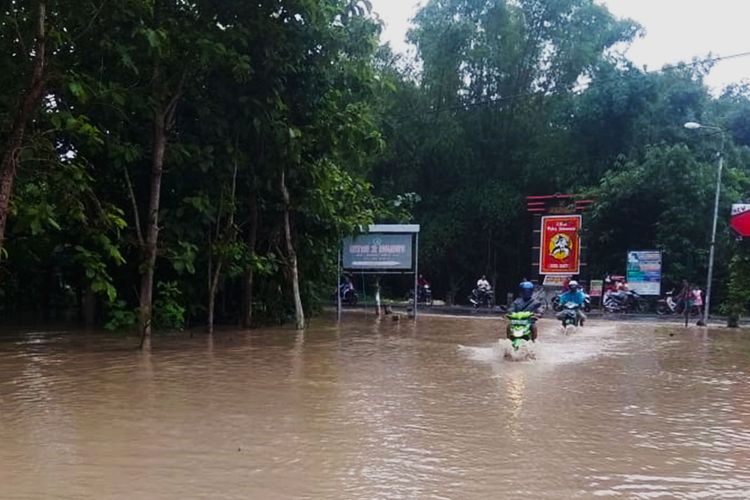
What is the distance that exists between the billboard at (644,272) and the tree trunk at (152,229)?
703 inches

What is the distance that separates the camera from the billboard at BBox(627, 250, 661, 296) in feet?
83.3

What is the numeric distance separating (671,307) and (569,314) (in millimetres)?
8934

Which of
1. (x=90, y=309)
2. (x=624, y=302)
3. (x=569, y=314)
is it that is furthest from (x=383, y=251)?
(x=624, y=302)

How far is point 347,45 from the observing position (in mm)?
15898

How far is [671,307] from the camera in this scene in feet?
81.6

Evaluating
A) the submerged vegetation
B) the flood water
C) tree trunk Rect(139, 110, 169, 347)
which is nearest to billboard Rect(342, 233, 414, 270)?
the submerged vegetation

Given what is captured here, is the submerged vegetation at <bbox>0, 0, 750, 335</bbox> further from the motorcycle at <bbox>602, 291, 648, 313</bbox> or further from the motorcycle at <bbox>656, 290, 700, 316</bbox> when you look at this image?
the motorcycle at <bbox>602, 291, 648, 313</bbox>

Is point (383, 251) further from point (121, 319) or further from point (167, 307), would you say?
point (121, 319)

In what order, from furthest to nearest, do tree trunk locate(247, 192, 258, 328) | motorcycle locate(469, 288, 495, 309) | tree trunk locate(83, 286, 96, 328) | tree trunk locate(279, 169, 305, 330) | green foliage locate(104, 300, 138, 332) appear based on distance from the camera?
motorcycle locate(469, 288, 495, 309)
tree trunk locate(83, 286, 96, 328)
tree trunk locate(247, 192, 258, 328)
tree trunk locate(279, 169, 305, 330)
green foliage locate(104, 300, 138, 332)

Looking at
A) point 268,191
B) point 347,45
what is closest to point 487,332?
point 268,191

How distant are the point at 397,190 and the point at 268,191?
54.8 ft

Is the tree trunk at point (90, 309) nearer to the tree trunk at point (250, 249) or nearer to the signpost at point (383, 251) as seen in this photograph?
the tree trunk at point (250, 249)

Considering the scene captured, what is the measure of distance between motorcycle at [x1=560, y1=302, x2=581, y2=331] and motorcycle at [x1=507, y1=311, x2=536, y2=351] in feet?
18.8

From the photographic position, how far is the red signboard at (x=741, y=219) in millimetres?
18031
